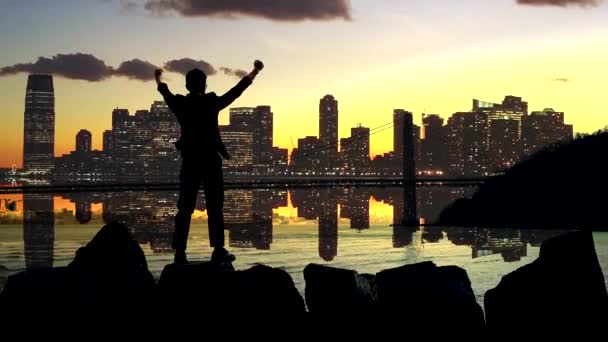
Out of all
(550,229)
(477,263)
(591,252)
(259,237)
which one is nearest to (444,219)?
(550,229)

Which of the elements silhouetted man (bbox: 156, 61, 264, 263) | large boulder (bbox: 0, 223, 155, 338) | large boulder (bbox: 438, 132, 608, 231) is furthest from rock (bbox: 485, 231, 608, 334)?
large boulder (bbox: 438, 132, 608, 231)

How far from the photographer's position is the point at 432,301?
971 centimetres

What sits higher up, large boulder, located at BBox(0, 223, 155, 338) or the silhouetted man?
the silhouetted man

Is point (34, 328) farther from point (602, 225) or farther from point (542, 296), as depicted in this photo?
point (602, 225)

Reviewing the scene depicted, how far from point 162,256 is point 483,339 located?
30824mm

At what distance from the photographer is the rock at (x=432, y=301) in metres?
9.70

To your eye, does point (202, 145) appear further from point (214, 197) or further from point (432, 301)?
point (432, 301)

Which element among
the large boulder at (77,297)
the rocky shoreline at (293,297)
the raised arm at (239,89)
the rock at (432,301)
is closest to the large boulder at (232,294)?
the rocky shoreline at (293,297)

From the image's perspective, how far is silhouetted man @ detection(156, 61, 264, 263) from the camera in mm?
10664

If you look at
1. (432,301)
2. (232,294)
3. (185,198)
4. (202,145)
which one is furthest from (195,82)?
(432,301)

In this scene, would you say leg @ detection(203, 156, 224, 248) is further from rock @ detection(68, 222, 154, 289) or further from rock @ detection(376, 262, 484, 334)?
rock @ detection(376, 262, 484, 334)

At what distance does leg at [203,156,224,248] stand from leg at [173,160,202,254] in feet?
0.45

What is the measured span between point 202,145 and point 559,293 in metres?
4.64

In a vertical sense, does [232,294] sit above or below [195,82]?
below
